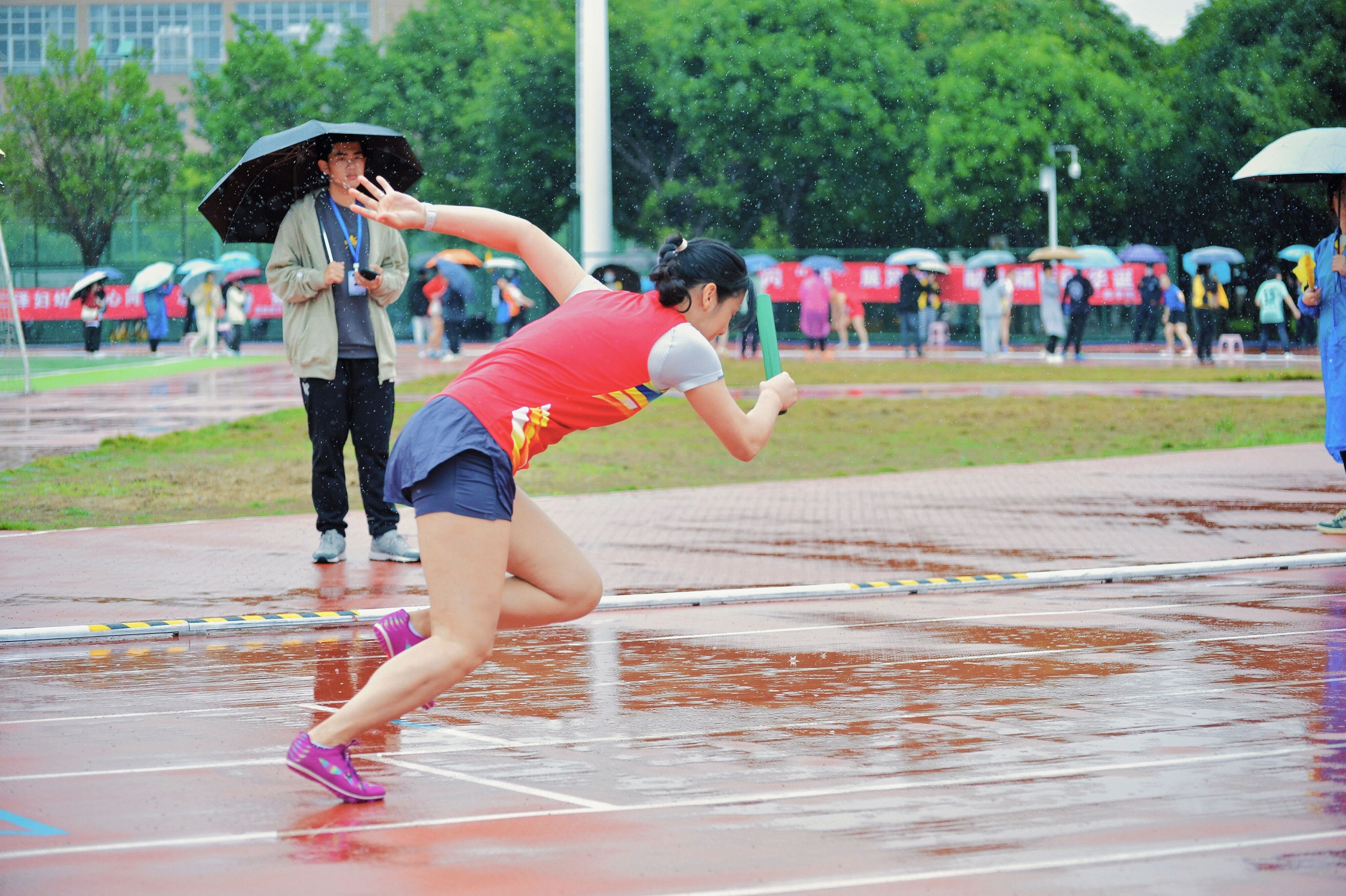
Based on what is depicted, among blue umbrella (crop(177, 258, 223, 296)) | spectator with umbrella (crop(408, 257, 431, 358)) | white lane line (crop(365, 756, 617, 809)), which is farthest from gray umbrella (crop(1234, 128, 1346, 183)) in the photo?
blue umbrella (crop(177, 258, 223, 296))

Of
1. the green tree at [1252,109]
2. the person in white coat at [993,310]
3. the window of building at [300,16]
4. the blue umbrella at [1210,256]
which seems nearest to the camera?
the person in white coat at [993,310]

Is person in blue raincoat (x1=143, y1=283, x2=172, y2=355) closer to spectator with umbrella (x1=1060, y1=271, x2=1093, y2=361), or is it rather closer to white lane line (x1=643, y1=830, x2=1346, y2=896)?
spectator with umbrella (x1=1060, y1=271, x2=1093, y2=361)

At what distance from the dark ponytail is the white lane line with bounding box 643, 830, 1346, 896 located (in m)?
1.79

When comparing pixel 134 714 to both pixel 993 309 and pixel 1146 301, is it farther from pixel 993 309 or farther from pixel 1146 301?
pixel 1146 301

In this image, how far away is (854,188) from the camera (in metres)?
52.5

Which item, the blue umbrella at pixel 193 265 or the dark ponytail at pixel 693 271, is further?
the blue umbrella at pixel 193 265

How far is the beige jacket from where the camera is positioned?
948cm

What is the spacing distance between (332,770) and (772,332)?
6.36ft

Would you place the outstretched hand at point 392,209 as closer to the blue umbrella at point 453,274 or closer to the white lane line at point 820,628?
the white lane line at point 820,628

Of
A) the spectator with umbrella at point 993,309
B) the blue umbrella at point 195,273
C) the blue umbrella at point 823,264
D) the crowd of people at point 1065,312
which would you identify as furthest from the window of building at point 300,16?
the spectator with umbrella at point 993,309

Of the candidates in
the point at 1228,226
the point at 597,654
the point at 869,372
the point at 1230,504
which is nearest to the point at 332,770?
the point at 597,654

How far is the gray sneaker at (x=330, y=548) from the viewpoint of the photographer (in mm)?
9914

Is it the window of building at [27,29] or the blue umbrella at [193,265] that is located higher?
the window of building at [27,29]

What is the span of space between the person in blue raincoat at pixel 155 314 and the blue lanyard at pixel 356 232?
3320 centimetres
